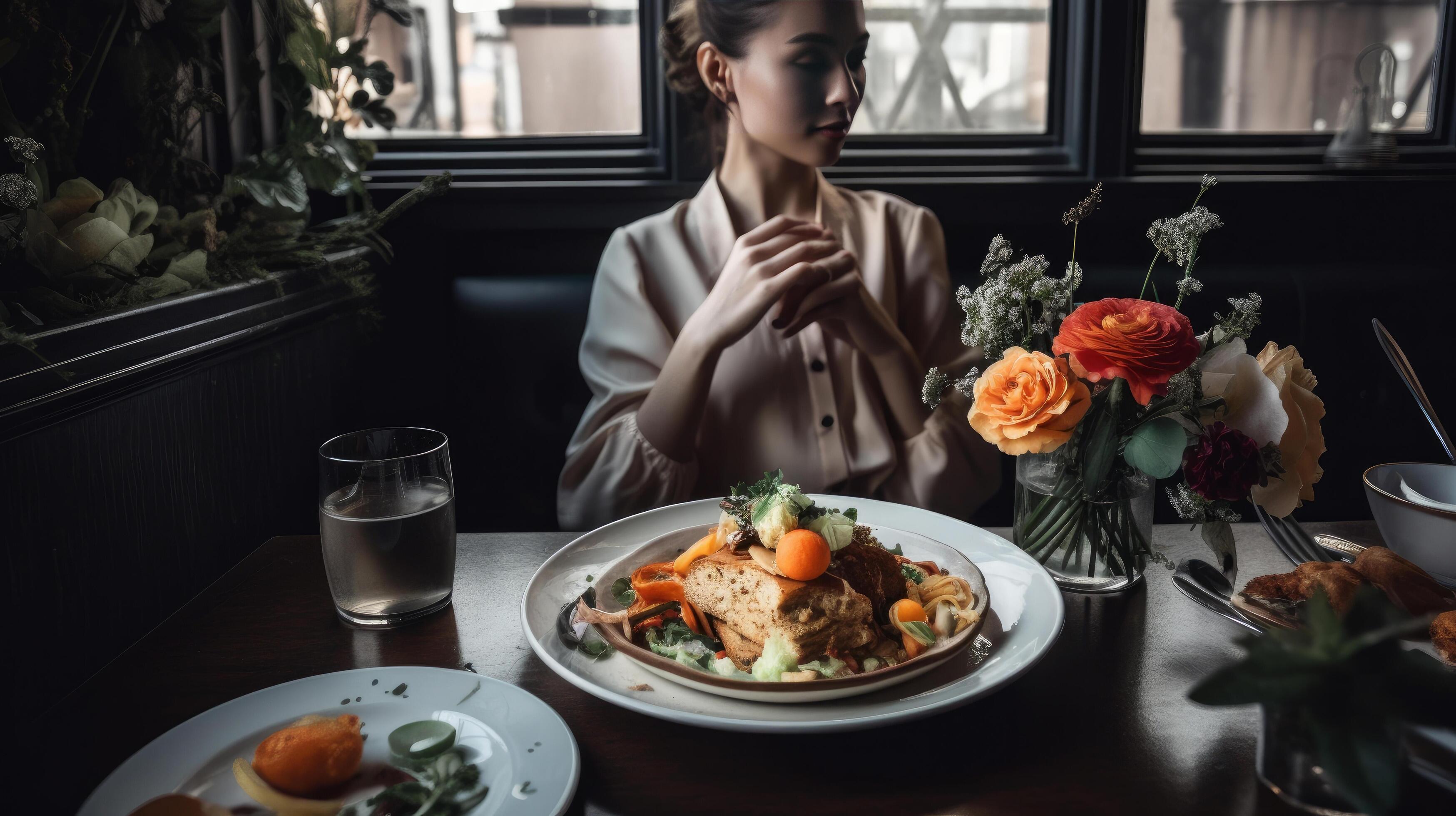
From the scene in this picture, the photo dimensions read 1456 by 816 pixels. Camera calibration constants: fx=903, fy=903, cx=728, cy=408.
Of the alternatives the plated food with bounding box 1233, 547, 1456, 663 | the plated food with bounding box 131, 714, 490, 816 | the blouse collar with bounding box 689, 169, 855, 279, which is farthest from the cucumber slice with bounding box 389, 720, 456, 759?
the blouse collar with bounding box 689, 169, 855, 279

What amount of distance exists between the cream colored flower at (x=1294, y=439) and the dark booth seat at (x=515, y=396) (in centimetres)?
105

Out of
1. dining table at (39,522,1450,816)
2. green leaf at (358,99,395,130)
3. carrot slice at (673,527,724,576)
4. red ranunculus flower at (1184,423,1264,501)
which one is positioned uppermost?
green leaf at (358,99,395,130)

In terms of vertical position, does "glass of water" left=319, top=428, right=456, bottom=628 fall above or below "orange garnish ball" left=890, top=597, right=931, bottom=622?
above

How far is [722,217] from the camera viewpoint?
1512 mm

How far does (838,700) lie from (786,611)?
88 millimetres

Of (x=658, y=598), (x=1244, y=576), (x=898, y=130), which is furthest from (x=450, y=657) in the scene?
(x=898, y=130)

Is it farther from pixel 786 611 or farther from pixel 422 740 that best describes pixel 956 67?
pixel 422 740

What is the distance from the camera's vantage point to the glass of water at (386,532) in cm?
89

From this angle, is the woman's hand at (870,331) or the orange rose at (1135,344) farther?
the woman's hand at (870,331)

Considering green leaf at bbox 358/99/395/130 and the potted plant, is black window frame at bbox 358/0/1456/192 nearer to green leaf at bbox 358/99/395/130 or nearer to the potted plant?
green leaf at bbox 358/99/395/130

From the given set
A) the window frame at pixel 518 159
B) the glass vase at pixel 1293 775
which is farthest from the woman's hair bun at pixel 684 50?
the glass vase at pixel 1293 775

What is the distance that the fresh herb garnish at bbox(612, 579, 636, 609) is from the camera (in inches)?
35.8

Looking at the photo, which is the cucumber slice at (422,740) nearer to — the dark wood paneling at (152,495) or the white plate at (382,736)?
the white plate at (382,736)

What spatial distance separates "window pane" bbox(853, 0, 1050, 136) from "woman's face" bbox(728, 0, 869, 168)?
68mm
